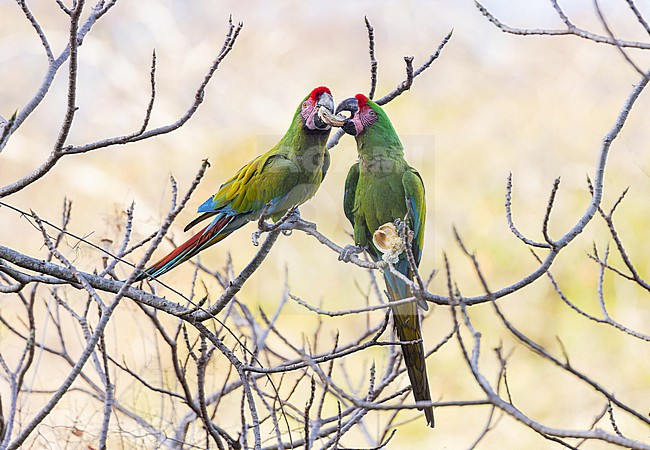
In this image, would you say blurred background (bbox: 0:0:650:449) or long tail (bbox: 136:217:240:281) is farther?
blurred background (bbox: 0:0:650:449)

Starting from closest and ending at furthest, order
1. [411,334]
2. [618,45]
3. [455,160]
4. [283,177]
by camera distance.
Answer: [618,45], [411,334], [283,177], [455,160]

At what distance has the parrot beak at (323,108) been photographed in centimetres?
160

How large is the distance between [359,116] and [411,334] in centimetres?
49

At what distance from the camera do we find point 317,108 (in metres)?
1.62

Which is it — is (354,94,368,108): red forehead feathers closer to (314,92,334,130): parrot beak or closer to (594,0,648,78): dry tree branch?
(314,92,334,130): parrot beak

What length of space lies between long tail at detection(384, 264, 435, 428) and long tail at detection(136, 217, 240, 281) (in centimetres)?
36

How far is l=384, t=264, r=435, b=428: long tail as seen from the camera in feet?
4.76

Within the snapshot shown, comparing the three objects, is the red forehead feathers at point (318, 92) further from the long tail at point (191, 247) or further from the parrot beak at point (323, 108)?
the long tail at point (191, 247)

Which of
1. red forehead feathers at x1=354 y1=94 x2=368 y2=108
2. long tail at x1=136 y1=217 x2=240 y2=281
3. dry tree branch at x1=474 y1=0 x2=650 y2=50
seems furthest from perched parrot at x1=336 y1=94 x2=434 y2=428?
dry tree branch at x1=474 y1=0 x2=650 y2=50

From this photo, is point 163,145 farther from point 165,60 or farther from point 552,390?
point 552,390

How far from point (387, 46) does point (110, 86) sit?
1827 mm

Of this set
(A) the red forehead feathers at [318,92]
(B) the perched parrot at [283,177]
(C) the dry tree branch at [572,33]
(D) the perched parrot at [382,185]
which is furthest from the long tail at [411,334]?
(C) the dry tree branch at [572,33]

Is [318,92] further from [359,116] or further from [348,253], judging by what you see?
[348,253]

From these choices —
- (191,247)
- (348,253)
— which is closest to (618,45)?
(348,253)
